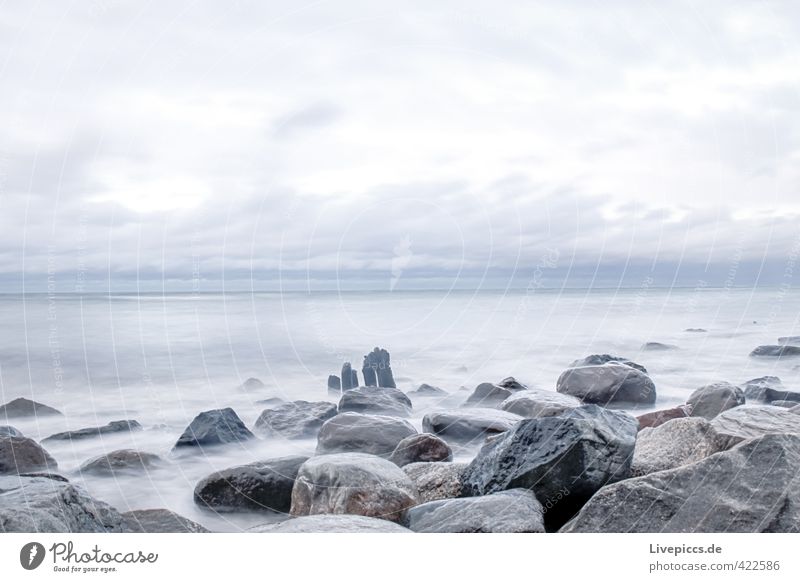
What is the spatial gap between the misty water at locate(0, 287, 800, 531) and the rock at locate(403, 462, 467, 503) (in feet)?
3.31

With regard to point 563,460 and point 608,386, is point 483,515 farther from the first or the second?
point 608,386

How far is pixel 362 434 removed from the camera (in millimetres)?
5965

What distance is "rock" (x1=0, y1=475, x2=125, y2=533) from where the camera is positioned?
347 cm

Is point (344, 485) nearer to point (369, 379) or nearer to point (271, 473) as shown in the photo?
point (271, 473)

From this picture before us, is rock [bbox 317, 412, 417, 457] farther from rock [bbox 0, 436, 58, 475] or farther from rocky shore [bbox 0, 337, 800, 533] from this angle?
rock [bbox 0, 436, 58, 475]

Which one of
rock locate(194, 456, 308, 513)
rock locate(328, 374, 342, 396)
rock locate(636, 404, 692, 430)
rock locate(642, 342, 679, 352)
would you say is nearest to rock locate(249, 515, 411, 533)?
rock locate(194, 456, 308, 513)

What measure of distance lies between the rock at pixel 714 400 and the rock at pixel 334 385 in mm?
4200

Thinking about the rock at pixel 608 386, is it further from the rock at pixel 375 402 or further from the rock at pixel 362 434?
the rock at pixel 362 434

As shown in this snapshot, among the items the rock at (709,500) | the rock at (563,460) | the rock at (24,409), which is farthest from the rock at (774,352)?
the rock at (24,409)

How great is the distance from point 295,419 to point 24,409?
131 inches

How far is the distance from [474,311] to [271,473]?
17379 mm

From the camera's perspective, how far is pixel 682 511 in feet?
12.7

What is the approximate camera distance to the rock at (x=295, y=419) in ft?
22.5

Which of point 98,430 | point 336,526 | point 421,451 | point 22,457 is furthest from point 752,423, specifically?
point 98,430
